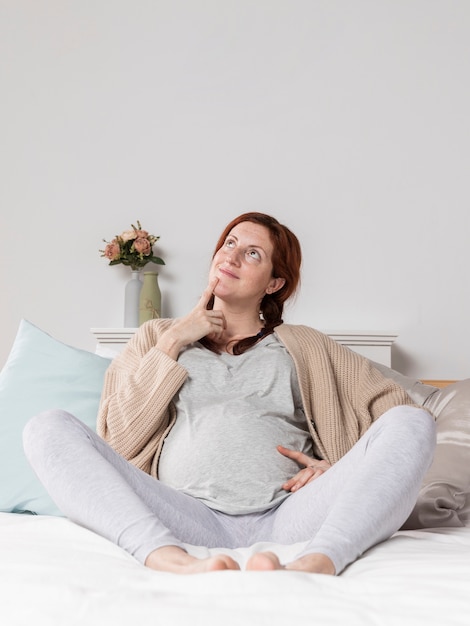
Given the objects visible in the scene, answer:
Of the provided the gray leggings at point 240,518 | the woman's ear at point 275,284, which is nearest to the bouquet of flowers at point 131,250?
the woman's ear at point 275,284

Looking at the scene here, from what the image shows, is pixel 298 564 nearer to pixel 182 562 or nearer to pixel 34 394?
pixel 182 562

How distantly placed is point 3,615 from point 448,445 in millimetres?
1178

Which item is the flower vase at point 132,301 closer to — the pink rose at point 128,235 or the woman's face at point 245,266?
the pink rose at point 128,235

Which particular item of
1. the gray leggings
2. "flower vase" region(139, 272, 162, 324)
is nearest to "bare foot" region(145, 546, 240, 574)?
the gray leggings

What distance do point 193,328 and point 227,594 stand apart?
1031mm

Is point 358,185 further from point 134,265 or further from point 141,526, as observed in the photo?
point 141,526

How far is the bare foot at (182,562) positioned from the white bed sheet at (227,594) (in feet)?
0.09

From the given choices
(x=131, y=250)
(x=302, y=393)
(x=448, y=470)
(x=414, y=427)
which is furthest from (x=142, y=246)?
(x=414, y=427)

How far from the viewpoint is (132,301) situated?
9.36 ft

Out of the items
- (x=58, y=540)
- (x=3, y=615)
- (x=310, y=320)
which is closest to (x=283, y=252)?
(x=310, y=320)

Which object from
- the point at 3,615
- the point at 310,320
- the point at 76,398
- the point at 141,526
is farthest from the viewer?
the point at 310,320

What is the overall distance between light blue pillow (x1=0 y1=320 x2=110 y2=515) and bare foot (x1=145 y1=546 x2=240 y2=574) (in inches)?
28.1

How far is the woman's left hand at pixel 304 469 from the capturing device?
5.03 ft

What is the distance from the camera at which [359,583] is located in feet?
3.08
